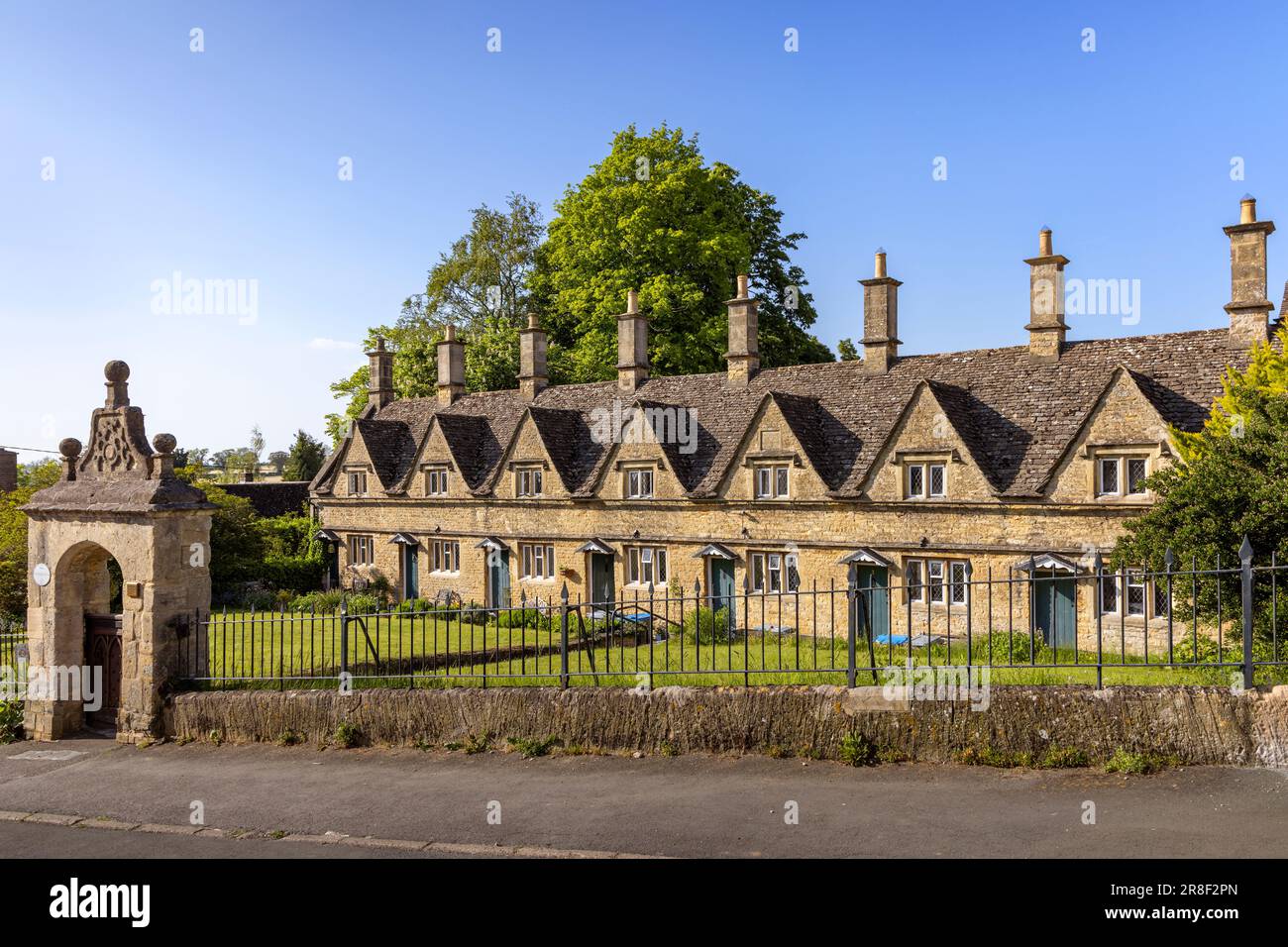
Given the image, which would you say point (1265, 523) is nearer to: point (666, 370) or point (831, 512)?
point (831, 512)

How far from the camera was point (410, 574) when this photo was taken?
3644 cm

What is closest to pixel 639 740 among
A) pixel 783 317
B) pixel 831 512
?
pixel 831 512

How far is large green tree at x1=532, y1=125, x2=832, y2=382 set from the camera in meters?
37.8

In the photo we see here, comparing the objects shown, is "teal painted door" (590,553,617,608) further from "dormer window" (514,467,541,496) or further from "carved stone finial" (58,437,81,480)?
"carved stone finial" (58,437,81,480)

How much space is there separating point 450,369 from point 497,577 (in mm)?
9765

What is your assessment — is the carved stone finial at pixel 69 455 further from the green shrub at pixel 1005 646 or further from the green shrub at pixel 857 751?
the green shrub at pixel 1005 646

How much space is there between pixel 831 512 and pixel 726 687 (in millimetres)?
16149

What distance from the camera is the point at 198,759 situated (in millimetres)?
12891

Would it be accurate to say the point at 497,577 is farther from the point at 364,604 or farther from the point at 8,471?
the point at 8,471

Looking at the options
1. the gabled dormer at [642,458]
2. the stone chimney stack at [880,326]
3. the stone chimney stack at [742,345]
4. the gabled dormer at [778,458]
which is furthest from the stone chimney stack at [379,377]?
the stone chimney stack at [880,326]

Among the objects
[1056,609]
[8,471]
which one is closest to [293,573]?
[8,471]

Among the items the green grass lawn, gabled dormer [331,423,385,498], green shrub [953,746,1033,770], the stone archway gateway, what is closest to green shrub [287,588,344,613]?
gabled dormer [331,423,385,498]

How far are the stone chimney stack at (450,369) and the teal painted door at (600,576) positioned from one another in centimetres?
1155

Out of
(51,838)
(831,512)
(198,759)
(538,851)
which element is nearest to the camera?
(538,851)
